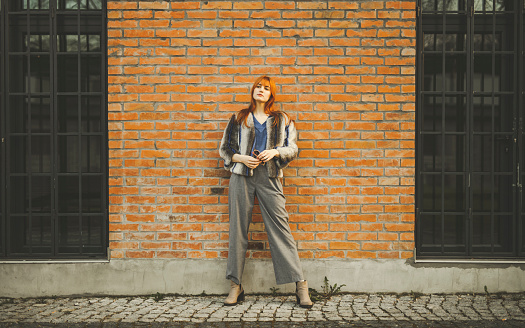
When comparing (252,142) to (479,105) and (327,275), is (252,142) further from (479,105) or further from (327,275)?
(479,105)

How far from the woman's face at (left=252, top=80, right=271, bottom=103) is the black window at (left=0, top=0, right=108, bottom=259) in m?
1.54

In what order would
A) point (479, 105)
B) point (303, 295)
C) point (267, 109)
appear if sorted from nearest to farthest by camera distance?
point (303, 295), point (267, 109), point (479, 105)

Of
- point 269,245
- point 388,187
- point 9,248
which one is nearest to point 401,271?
point 388,187

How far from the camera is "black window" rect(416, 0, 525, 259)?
460 centimetres

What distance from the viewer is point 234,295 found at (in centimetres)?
422

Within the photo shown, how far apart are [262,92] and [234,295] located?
1.85 metres

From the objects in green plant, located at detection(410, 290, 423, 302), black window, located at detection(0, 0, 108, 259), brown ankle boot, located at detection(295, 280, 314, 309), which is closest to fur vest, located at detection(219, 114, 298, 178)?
brown ankle boot, located at detection(295, 280, 314, 309)

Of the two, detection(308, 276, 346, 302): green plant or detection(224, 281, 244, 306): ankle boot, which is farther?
detection(308, 276, 346, 302): green plant

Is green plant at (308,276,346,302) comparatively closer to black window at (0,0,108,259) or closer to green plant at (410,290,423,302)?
green plant at (410,290,423,302)

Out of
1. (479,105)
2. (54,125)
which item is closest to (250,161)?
(54,125)

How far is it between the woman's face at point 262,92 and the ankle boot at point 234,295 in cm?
170

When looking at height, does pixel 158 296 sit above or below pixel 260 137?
below

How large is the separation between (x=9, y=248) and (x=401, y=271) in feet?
12.7

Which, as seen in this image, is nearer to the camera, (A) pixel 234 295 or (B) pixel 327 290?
(A) pixel 234 295
